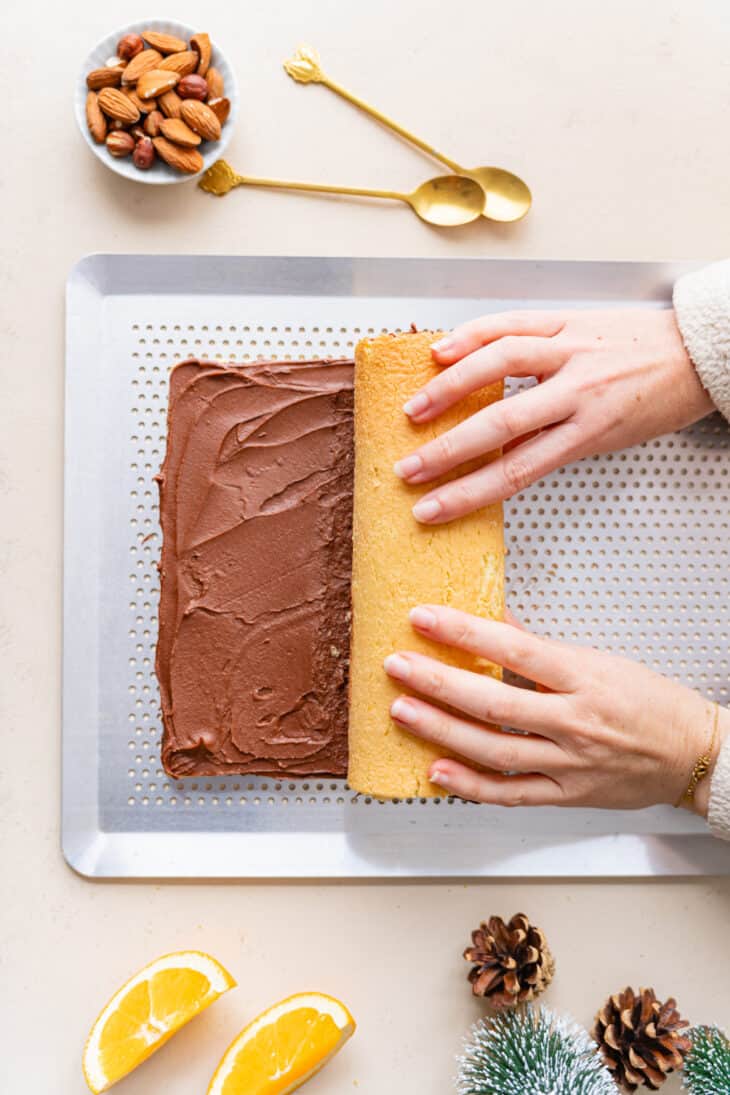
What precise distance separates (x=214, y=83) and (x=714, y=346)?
57 cm

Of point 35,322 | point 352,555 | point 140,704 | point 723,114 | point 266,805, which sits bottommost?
point 266,805

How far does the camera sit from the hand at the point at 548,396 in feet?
2.80

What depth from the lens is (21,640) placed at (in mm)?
1024

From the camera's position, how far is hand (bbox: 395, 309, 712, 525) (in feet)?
2.80

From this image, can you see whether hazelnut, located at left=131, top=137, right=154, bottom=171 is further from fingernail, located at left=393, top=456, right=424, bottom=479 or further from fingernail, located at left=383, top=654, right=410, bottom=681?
fingernail, located at left=383, top=654, right=410, bottom=681

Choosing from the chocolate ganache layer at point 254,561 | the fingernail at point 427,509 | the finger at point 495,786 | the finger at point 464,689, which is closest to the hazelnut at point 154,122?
the chocolate ganache layer at point 254,561

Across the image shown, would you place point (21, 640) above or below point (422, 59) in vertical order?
below

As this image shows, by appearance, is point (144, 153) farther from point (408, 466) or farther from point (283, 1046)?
point (283, 1046)

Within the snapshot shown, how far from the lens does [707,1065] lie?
0.95 metres

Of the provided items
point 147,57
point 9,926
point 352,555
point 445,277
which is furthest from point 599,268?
point 9,926

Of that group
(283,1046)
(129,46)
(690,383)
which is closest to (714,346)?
(690,383)

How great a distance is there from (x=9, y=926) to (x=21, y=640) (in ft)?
1.00

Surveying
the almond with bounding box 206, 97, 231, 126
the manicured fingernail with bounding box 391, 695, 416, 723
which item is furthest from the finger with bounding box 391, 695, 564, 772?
the almond with bounding box 206, 97, 231, 126

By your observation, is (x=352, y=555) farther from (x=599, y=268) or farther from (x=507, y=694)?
(x=599, y=268)
